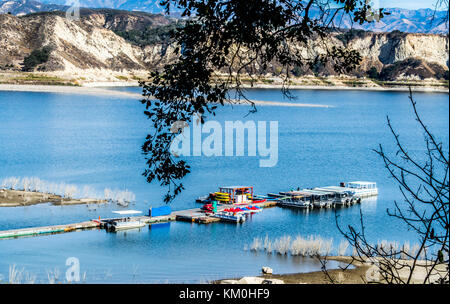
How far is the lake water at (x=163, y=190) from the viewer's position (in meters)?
23.9

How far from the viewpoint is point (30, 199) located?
33031 millimetres

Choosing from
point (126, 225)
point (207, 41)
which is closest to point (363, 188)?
point (126, 225)

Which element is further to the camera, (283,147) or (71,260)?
(283,147)

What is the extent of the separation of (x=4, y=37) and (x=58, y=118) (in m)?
65.4

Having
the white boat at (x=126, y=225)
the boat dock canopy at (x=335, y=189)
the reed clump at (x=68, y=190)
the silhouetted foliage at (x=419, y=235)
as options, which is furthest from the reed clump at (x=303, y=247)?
the boat dock canopy at (x=335, y=189)

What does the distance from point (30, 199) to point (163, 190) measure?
27.8ft

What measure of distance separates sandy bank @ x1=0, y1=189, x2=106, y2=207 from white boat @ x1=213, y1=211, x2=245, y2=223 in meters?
6.29

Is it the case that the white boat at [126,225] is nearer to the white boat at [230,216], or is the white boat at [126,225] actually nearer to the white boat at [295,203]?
the white boat at [230,216]

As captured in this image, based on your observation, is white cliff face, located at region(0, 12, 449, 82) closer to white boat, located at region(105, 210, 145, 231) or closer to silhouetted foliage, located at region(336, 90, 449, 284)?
white boat, located at region(105, 210, 145, 231)

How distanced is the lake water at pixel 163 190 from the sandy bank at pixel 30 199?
36.0 inches
